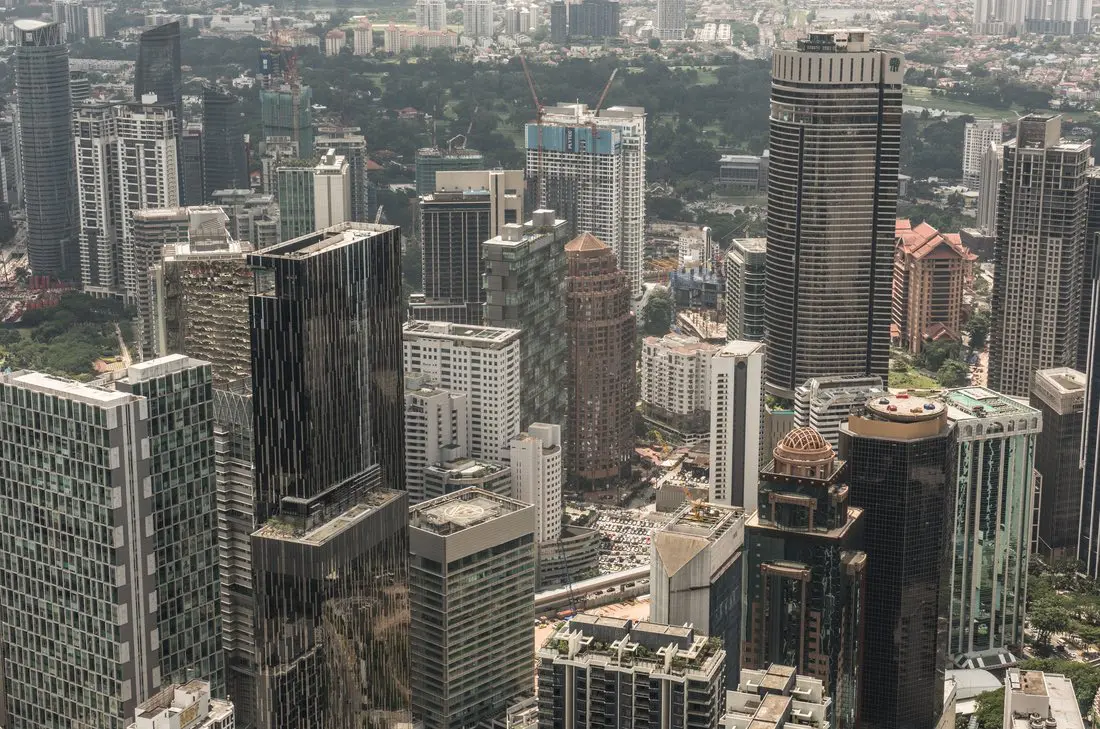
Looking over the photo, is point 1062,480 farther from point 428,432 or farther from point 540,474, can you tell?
point 428,432

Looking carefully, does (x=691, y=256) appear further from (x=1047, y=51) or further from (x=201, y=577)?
(x=201, y=577)

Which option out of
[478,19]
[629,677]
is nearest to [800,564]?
[629,677]

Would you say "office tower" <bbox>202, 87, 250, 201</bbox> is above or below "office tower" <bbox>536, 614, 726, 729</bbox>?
above

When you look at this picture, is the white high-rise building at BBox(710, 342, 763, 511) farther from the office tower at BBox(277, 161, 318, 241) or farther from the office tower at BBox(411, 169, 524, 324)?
the office tower at BBox(277, 161, 318, 241)

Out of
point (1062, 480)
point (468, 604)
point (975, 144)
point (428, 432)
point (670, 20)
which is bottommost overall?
point (1062, 480)

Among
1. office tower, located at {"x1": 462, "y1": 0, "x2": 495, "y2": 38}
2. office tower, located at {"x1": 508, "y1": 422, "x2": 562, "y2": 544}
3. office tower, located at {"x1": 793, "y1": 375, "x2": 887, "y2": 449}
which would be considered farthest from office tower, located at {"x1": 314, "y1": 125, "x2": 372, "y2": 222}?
office tower, located at {"x1": 793, "y1": 375, "x2": 887, "y2": 449}

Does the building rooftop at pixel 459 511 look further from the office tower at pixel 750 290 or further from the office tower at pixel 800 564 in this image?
the office tower at pixel 750 290
